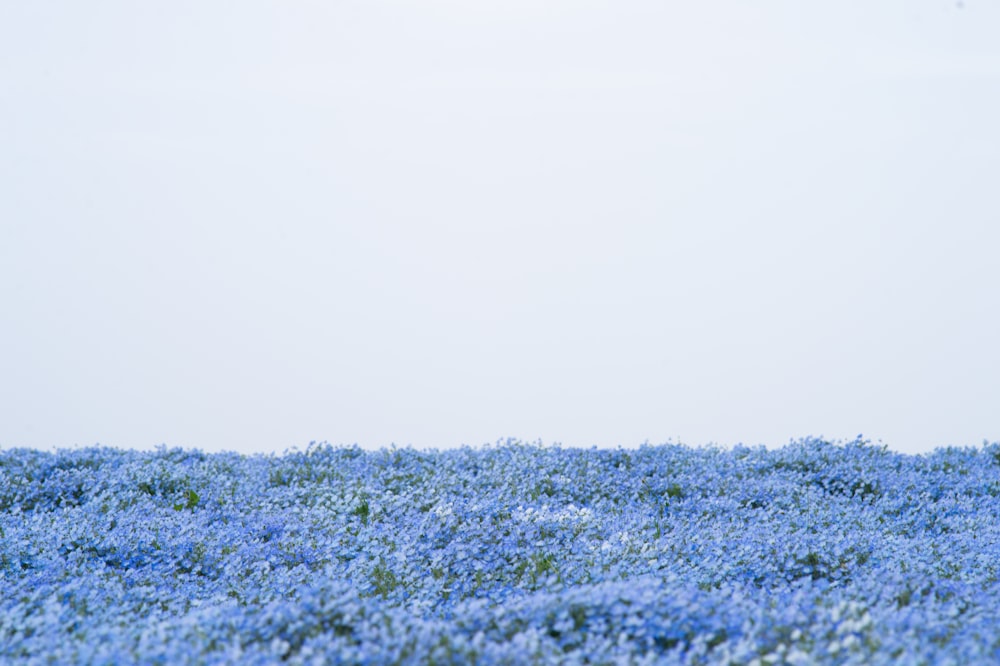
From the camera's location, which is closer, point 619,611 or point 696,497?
point 619,611

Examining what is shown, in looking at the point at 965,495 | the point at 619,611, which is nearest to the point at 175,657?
the point at 619,611

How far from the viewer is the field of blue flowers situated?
578 centimetres

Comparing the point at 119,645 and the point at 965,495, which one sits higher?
the point at 965,495

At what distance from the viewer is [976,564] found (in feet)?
27.4

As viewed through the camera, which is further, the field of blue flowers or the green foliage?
the green foliage

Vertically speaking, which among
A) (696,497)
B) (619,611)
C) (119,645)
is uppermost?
(696,497)

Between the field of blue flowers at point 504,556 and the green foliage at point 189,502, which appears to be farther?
the green foliage at point 189,502

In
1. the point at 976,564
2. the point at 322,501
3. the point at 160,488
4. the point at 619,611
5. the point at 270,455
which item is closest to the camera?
the point at 619,611

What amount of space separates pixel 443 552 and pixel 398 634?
9.88ft

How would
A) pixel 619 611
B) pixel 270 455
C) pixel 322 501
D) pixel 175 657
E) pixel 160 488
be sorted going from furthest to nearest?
pixel 270 455, pixel 160 488, pixel 322 501, pixel 619 611, pixel 175 657

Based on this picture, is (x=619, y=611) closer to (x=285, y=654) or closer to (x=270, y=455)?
(x=285, y=654)

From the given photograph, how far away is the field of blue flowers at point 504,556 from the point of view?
228 inches

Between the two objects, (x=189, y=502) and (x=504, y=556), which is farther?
(x=189, y=502)

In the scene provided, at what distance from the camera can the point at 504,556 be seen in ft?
28.7
